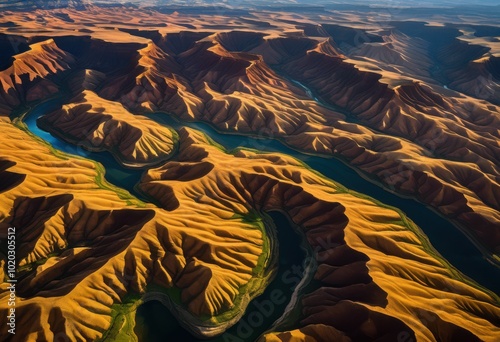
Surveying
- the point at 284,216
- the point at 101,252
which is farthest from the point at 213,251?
the point at 284,216

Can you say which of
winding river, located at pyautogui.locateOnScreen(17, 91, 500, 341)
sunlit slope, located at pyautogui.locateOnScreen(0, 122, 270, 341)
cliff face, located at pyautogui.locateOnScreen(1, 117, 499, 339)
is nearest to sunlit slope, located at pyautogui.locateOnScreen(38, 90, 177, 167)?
winding river, located at pyautogui.locateOnScreen(17, 91, 500, 341)

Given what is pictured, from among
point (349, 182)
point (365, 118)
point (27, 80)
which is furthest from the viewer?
point (27, 80)

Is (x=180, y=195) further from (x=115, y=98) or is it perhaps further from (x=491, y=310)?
(x=115, y=98)

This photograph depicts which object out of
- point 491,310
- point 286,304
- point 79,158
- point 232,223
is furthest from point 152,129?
point 491,310

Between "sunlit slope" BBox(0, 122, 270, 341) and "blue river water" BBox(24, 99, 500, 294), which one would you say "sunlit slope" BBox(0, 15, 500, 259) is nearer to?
"blue river water" BBox(24, 99, 500, 294)

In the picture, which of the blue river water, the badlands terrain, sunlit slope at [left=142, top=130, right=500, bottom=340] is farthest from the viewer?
the blue river water

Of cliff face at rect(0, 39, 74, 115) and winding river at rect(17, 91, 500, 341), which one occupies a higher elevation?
cliff face at rect(0, 39, 74, 115)

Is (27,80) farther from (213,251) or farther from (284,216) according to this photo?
(213,251)

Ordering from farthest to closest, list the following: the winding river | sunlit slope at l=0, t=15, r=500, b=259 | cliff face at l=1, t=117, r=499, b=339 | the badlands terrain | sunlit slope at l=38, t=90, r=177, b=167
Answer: sunlit slope at l=38, t=90, r=177, b=167 < sunlit slope at l=0, t=15, r=500, b=259 < the winding river < the badlands terrain < cliff face at l=1, t=117, r=499, b=339
